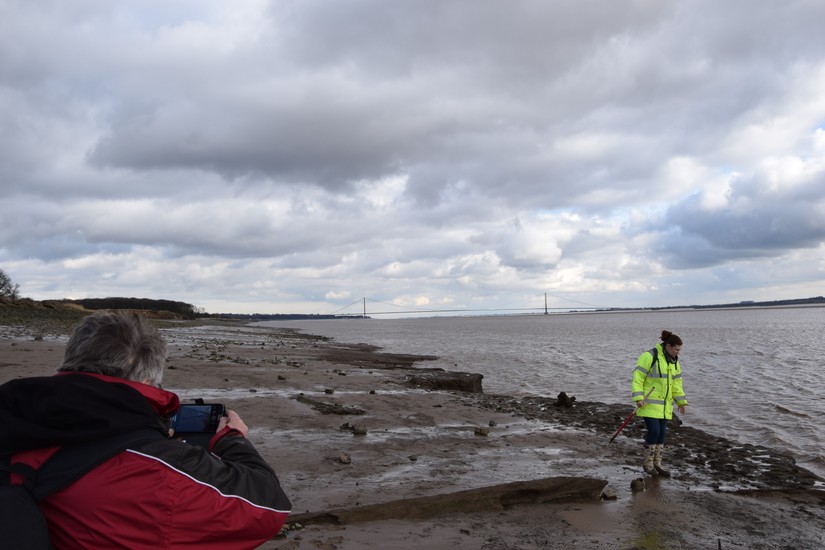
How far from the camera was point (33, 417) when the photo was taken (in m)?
1.92

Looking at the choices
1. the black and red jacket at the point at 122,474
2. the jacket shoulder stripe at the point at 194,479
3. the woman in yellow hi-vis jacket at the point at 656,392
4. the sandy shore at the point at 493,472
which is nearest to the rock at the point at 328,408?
the sandy shore at the point at 493,472

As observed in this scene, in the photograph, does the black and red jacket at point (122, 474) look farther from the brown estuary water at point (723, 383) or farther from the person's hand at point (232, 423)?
the brown estuary water at point (723, 383)

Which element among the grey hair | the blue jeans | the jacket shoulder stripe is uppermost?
the grey hair

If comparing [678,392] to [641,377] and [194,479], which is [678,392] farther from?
[194,479]

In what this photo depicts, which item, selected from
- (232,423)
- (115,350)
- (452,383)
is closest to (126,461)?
(115,350)

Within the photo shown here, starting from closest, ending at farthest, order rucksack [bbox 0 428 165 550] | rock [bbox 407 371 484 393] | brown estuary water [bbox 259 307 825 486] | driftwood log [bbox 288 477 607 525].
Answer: rucksack [bbox 0 428 165 550] → driftwood log [bbox 288 477 607 525] → brown estuary water [bbox 259 307 825 486] → rock [bbox 407 371 484 393]

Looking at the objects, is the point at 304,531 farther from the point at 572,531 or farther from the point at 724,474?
the point at 724,474

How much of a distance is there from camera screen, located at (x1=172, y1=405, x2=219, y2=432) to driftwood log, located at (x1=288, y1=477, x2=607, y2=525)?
390 centimetres

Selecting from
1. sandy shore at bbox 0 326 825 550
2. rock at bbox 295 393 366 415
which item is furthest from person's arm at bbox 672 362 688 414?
rock at bbox 295 393 366 415

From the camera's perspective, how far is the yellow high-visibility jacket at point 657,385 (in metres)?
9.54

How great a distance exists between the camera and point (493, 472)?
9062 mm

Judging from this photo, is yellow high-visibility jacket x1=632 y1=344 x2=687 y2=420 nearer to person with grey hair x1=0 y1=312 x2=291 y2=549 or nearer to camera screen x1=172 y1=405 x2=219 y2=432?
camera screen x1=172 y1=405 x2=219 y2=432

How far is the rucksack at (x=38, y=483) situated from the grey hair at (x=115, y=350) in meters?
0.34

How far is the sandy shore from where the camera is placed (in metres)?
6.53
